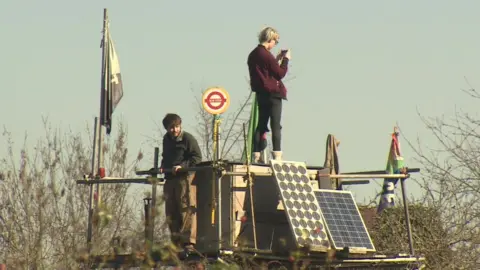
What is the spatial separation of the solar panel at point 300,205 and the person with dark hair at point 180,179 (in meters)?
1.09

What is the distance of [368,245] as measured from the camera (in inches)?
700

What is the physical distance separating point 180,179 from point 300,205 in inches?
63.1

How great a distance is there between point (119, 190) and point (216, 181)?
17.1 metres

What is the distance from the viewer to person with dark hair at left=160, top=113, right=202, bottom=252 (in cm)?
1717

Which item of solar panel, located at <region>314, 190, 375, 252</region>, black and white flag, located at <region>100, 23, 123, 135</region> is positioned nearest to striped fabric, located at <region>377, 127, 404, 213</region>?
solar panel, located at <region>314, 190, 375, 252</region>

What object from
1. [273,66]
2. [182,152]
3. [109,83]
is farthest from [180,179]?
[109,83]

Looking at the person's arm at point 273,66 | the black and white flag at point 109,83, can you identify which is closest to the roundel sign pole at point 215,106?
the person's arm at point 273,66

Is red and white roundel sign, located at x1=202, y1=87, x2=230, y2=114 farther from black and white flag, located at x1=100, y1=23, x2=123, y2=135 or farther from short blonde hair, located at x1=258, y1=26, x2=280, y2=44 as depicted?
black and white flag, located at x1=100, y1=23, x2=123, y2=135

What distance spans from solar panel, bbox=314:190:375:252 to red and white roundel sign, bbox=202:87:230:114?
5.82 ft

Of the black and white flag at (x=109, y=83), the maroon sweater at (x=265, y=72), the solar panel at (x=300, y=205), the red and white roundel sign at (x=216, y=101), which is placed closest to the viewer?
the solar panel at (x=300, y=205)

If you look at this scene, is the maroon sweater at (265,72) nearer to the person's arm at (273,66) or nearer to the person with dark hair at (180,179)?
the person's arm at (273,66)

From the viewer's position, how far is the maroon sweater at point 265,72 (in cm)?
1747

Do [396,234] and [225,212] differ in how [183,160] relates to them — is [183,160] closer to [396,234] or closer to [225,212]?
[225,212]

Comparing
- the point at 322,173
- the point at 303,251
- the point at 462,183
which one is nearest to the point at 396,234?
the point at 462,183
